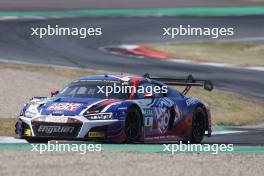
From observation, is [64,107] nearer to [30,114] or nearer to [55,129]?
[55,129]

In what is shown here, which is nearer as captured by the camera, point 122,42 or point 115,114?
point 115,114

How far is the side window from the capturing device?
598 inches

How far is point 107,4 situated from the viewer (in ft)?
147

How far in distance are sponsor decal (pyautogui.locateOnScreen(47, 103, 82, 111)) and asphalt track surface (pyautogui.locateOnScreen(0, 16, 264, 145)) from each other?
5.05 m

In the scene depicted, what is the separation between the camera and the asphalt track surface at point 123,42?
2759 centimetres

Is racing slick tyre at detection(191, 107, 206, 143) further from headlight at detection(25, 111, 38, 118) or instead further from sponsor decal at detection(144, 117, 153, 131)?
headlight at detection(25, 111, 38, 118)

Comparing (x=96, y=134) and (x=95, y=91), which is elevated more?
(x=95, y=91)

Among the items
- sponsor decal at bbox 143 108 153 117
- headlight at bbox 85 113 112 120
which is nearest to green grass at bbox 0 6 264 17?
sponsor decal at bbox 143 108 153 117

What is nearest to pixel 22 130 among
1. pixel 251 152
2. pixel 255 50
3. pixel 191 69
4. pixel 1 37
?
pixel 251 152

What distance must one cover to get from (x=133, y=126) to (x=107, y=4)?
30.8m

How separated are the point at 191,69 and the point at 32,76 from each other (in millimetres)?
7121
